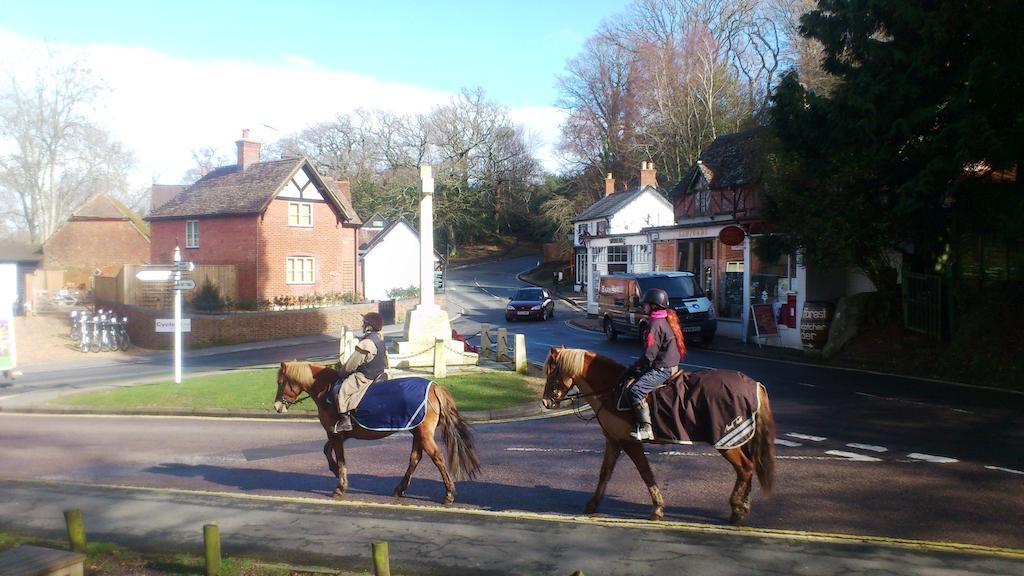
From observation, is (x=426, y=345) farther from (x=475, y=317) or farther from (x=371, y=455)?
(x=475, y=317)

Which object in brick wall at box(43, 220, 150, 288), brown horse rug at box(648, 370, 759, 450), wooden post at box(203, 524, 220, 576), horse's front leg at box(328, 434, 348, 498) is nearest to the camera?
wooden post at box(203, 524, 220, 576)

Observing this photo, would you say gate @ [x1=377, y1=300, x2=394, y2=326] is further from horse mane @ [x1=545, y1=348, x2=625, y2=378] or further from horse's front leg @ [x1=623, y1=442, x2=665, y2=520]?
horse's front leg @ [x1=623, y1=442, x2=665, y2=520]

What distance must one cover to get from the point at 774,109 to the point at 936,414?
1005 cm

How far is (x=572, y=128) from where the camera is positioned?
67.7m

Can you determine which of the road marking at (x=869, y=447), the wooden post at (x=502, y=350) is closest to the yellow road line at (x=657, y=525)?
the road marking at (x=869, y=447)

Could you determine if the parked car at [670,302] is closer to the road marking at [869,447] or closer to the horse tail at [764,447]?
the road marking at [869,447]

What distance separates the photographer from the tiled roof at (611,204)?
177 feet

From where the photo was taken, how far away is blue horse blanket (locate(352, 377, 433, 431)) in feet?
28.4

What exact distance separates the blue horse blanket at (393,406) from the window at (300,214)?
117 feet

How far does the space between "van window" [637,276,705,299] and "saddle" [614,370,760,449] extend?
18.7 meters

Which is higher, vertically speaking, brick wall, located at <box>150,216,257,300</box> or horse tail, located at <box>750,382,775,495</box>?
brick wall, located at <box>150,216,257,300</box>

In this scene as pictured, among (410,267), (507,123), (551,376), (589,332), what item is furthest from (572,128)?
(551,376)

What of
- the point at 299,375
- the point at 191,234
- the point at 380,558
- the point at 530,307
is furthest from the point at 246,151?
the point at 380,558

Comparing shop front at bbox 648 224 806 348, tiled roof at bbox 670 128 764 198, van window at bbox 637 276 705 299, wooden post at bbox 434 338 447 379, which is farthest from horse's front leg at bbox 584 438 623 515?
tiled roof at bbox 670 128 764 198
